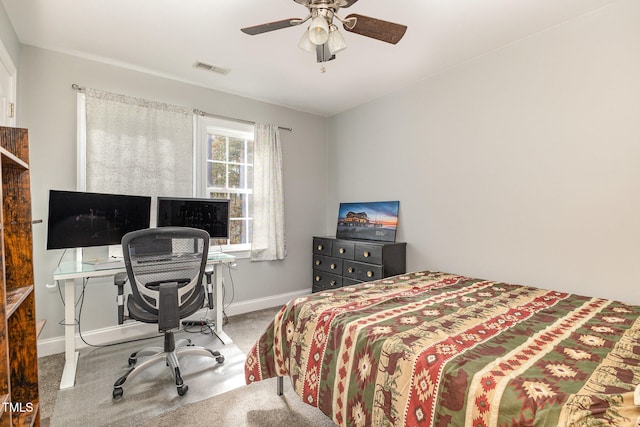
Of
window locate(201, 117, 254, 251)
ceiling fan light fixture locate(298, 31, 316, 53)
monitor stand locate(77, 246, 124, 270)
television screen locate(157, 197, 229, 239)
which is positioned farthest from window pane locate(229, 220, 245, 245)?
ceiling fan light fixture locate(298, 31, 316, 53)

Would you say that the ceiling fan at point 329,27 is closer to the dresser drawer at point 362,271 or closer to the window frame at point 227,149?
the window frame at point 227,149

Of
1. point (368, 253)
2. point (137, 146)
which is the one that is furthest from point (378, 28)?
point (137, 146)

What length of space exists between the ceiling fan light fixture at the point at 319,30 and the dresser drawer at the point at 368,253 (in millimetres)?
2079

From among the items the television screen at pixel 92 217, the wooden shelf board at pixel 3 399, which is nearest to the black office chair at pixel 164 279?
the television screen at pixel 92 217

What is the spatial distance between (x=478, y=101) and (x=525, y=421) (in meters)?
2.60

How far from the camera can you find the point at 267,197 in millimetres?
3738

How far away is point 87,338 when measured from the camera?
275 cm

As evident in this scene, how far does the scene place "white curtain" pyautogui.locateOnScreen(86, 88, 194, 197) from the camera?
2746 mm

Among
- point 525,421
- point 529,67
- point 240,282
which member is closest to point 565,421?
point 525,421

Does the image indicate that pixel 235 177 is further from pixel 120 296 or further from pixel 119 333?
pixel 119 333

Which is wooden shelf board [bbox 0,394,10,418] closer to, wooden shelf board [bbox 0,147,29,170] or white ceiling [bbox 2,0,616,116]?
wooden shelf board [bbox 0,147,29,170]

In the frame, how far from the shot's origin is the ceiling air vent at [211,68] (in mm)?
2879

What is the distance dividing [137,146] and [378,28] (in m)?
2.42

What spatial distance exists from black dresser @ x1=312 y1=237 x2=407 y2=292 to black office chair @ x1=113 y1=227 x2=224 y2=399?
1.70 meters
